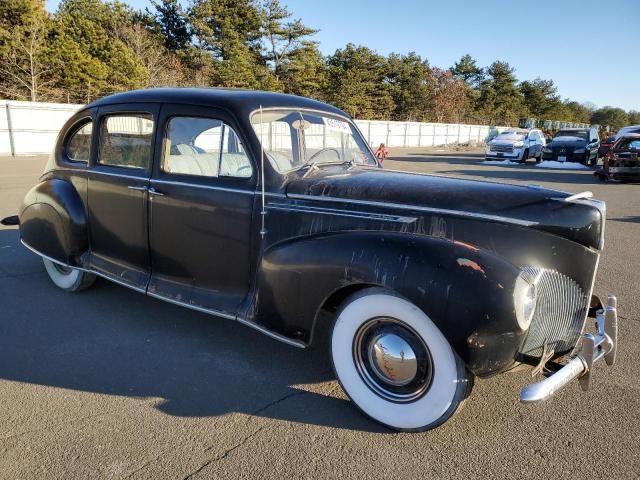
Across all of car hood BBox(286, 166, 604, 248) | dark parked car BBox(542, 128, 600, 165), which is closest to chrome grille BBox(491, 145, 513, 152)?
dark parked car BBox(542, 128, 600, 165)

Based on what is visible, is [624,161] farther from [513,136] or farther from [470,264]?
[470,264]

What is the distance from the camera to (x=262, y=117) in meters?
3.31

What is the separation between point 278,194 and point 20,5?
29.2m

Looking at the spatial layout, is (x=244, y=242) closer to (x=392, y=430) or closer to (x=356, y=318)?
(x=356, y=318)

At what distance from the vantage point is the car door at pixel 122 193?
3.67 m

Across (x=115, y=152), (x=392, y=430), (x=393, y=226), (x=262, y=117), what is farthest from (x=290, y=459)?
(x=115, y=152)

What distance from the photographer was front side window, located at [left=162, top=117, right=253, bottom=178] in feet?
10.7

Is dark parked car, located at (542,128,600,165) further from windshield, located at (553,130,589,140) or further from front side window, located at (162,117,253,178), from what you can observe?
front side window, located at (162,117,253,178)

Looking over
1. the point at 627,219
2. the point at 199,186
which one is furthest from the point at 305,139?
the point at 627,219

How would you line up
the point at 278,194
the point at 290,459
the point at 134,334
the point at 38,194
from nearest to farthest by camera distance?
the point at 290,459 → the point at 278,194 → the point at 134,334 → the point at 38,194

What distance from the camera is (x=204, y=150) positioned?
351cm

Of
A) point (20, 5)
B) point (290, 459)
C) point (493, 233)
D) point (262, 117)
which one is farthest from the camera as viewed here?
point (20, 5)

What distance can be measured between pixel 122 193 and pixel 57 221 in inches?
32.6

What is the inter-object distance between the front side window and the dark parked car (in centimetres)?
2091
